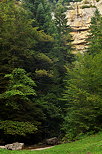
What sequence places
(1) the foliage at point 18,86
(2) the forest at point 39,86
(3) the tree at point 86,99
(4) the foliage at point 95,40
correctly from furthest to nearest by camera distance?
(4) the foliage at point 95,40, (2) the forest at point 39,86, (1) the foliage at point 18,86, (3) the tree at point 86,99

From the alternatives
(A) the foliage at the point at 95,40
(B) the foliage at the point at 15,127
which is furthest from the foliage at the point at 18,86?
(A) the foliage at the point at 95,40

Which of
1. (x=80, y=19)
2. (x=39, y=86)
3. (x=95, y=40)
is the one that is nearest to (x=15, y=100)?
(x=39, y=86)

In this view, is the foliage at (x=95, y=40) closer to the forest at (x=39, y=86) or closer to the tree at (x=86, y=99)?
the forest at (x=39, y=86)

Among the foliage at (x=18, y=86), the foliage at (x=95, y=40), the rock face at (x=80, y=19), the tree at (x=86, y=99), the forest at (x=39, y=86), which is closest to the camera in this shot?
the tree at (x=86, y=99)

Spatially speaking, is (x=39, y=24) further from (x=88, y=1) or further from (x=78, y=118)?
(x=88, y=1)

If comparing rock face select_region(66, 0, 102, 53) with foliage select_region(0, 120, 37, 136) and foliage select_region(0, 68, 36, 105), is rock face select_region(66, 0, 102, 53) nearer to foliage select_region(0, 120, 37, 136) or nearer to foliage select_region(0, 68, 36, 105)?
foliage select_region(0, 68, 36, 105)

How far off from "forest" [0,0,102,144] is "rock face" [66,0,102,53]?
22.0 meters

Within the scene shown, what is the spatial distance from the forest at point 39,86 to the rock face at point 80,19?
22.0m

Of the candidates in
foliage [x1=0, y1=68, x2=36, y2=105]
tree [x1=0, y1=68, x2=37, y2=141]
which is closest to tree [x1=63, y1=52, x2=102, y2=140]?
foliage [x1=0, y1=68, x2=36, y2=105]

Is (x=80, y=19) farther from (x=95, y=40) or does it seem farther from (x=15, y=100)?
(x=15, y=100)

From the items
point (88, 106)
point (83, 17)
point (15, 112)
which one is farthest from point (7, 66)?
point (83, 17)

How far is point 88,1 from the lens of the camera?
70125mm

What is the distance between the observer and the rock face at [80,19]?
56716 mm

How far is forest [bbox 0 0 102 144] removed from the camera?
59.8 ft
